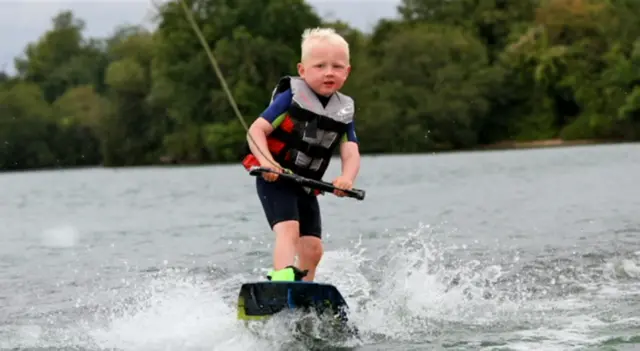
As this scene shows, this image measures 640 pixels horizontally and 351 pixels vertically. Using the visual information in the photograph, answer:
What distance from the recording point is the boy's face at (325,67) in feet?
20.8

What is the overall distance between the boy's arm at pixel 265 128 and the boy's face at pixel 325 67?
0.18 meters

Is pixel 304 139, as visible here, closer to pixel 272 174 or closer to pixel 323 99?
pixel 323 99

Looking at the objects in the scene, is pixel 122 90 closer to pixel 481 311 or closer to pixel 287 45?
pixel 287 45

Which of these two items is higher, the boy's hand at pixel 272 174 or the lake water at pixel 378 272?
the boy's hand at pixel 272 174

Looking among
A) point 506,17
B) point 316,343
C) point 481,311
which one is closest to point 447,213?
point 481,311

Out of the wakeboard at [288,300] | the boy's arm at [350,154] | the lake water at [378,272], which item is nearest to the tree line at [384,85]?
the lake water at [378,272]

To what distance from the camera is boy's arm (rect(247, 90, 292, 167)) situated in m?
6.27

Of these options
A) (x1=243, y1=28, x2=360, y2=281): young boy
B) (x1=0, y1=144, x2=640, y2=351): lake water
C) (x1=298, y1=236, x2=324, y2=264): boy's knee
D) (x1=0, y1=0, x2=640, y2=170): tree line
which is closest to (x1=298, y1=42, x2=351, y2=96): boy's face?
(x1=243, y1=28, x2=360, y2=281): young boy

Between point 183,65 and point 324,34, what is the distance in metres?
54.5

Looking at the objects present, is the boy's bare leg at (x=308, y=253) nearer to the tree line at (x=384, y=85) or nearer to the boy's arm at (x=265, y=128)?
the boy's arm at (x=265, y=128)

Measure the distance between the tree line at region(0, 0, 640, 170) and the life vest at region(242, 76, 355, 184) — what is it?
1872 inches

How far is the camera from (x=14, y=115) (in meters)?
75.1

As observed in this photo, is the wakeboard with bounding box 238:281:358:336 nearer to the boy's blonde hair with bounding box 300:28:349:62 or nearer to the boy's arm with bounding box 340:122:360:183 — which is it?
the boy's arm with bounding box 340:122:360:183

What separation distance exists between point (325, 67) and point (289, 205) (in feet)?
2.83
